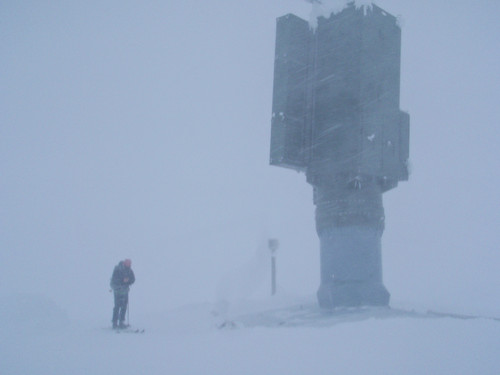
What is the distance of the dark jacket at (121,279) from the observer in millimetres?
11953

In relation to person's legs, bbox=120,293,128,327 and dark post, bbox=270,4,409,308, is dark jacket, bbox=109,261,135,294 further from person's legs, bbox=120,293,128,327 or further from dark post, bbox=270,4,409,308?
dark post, bbox=270,4,409,308

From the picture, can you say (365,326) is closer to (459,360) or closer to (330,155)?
(459,360)

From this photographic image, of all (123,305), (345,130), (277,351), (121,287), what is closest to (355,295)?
(345,130)

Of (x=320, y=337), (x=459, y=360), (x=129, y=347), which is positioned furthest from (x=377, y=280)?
(x=129, y=347)

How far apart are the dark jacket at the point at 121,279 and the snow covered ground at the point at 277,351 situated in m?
1.87

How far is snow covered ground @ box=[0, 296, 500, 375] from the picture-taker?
679cm

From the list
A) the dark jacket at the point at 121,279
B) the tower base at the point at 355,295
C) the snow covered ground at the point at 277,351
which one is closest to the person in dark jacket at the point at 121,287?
the dark jacket at the point at 121,279

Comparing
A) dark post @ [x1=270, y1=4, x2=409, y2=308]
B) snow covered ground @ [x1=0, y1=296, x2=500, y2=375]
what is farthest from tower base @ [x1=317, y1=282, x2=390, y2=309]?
snow covered ground @ [x1=0, y1=296, x2=500, y2=375]

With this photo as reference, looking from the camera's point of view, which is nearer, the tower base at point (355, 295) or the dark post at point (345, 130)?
the tower base at point (355, 295)

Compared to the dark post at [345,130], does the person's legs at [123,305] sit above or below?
below

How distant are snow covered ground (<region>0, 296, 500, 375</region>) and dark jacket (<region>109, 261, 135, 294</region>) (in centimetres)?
187

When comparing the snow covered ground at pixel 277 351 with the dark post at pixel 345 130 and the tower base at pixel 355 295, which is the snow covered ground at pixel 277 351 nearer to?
the tower base at pixel 355 295

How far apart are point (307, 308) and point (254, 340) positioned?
23.5 feet

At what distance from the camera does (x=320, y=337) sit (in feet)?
28.4
